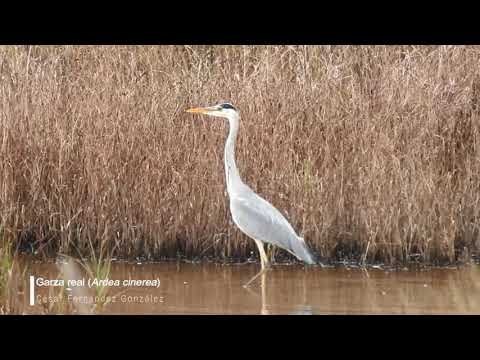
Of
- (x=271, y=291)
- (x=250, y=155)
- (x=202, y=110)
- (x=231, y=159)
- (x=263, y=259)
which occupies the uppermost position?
(x=202, y=110)

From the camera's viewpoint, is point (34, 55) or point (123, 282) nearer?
point (123, 282)

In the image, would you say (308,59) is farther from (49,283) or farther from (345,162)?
(49,283)

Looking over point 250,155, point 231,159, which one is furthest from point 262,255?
point 250,155

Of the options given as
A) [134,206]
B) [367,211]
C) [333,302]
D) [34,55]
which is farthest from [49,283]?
[34,55]

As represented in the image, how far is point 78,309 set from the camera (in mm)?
7570

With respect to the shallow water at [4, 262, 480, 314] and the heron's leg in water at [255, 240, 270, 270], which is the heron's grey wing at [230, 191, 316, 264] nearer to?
the heron's leg in water at [255, 240, 270, 270]

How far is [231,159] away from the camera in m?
9.81

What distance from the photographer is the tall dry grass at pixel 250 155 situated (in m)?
10.1

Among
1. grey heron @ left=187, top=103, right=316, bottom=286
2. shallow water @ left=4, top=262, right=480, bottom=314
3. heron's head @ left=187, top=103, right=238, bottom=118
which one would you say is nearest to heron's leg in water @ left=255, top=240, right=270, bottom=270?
grey heron @ left=187, top=103, right=316, bottom=286

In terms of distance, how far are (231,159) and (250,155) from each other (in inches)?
31.6

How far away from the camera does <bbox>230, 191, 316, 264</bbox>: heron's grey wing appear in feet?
31.1

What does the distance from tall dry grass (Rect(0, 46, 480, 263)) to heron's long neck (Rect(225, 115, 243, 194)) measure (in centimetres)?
47

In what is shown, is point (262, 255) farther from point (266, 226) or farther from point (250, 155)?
point (250, 155)

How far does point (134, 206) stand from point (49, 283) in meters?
1.48
